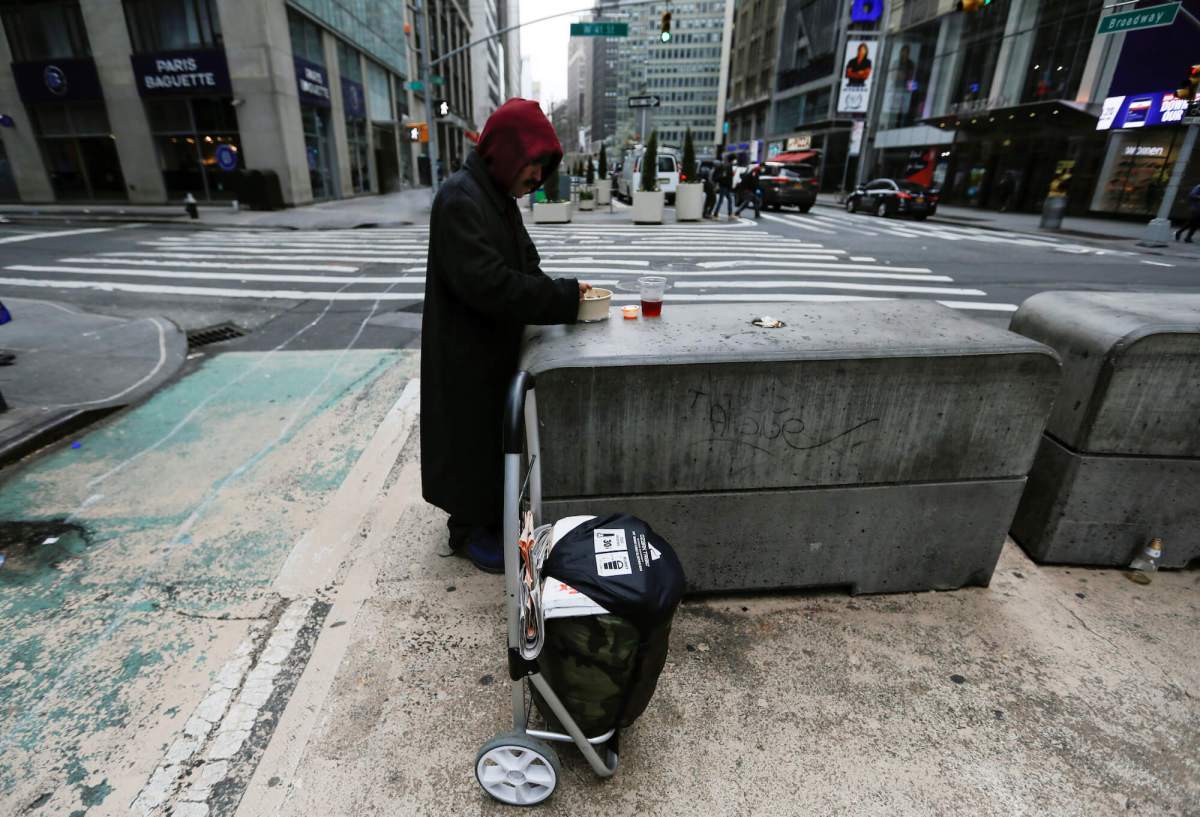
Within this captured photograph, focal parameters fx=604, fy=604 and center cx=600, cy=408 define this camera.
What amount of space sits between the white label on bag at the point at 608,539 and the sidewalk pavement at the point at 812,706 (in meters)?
0.78

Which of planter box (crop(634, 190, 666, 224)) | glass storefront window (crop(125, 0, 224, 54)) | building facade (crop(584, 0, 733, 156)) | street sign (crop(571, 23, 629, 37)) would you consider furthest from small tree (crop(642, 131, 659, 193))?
building facade (crop(584, 0, 733, 156))

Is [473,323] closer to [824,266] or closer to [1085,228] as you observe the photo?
[824,266]

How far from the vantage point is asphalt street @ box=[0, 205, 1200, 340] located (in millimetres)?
8148

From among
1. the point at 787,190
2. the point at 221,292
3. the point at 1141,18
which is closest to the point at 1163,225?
the point at 1141,18

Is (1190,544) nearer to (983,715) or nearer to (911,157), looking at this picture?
(983,715)

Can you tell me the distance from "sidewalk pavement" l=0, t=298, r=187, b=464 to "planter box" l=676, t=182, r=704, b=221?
52.3 feet

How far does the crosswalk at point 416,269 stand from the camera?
9094 millimetres

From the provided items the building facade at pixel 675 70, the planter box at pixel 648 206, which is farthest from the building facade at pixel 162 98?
the building facade at pixel 675 70

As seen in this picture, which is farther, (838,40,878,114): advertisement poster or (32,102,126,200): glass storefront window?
(838,40,878,114): advertisement poster

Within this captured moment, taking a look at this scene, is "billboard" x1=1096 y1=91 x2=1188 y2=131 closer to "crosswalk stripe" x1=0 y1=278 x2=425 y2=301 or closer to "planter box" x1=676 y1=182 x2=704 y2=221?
"planter box" x1=676 y1=182 x2=704 y2=221

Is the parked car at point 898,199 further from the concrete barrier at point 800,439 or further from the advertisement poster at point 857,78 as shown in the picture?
the concrete barrier at point 800,439

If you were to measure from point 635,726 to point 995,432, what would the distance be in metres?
1.84

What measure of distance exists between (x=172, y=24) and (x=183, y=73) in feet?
5.98

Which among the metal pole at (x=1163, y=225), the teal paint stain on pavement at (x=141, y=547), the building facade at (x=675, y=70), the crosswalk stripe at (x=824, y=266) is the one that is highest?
the building facade at (x=675, y=70)
